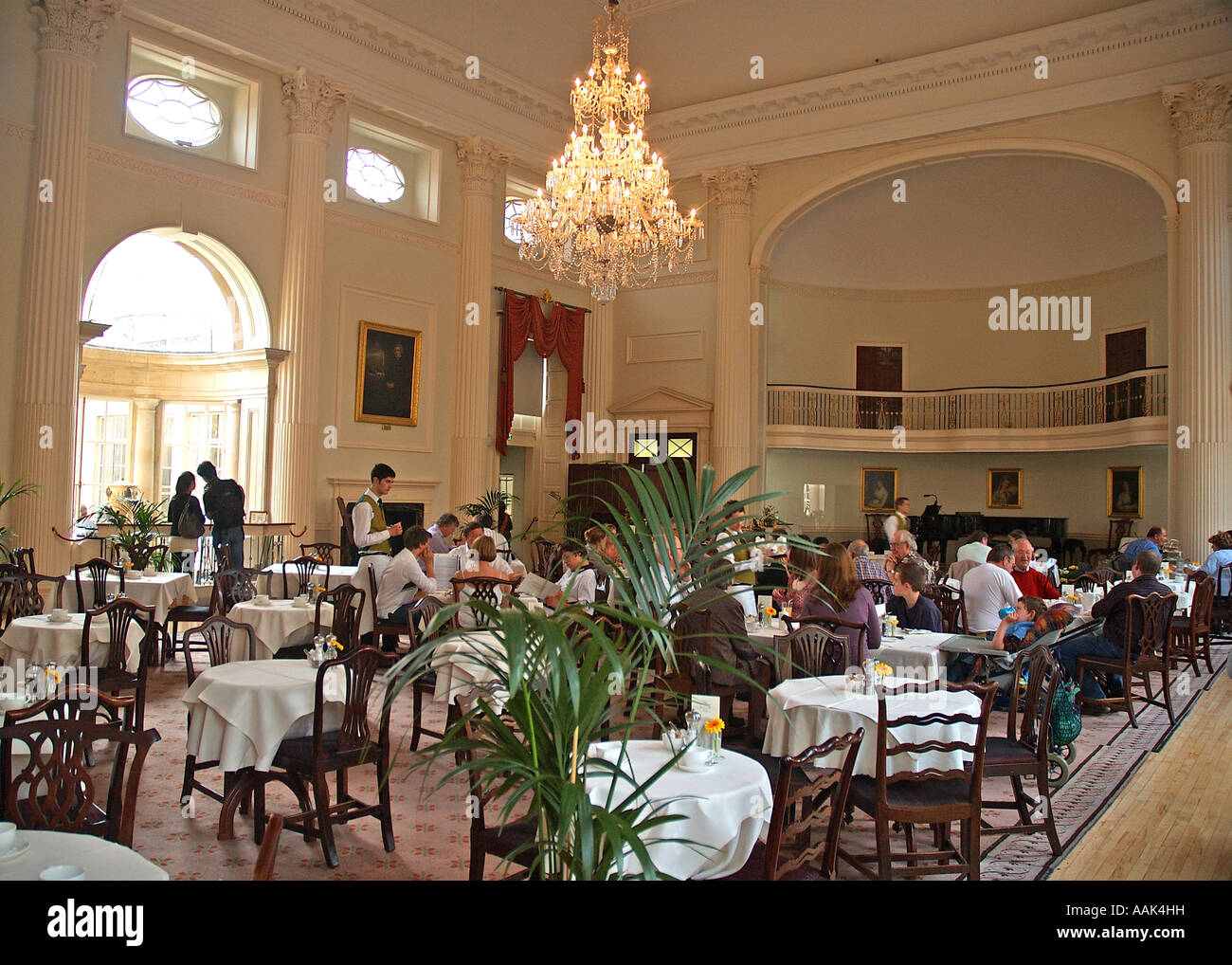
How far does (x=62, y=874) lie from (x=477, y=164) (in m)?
13.7

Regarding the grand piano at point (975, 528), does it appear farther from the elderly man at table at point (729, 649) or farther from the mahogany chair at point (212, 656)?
the mahogany chair at point (212, 656)

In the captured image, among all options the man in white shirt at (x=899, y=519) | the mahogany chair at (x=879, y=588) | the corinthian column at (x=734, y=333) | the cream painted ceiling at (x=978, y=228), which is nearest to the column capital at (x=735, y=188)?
the corinthian column at (x=734, y=333)

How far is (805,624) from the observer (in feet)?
18.1

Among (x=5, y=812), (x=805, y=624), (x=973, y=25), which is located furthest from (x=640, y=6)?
(x=5, y=812)

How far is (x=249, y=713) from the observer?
423cm

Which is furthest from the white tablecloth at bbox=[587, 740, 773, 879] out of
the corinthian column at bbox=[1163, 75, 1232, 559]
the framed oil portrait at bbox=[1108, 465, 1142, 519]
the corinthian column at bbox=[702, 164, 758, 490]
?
the framed oil portrait at bbox=[1108, 465, 1142, 519]

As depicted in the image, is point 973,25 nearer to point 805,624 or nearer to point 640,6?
point 640,6

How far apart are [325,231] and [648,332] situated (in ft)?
20.0

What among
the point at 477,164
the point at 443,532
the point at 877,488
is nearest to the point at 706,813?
the point at 443,532

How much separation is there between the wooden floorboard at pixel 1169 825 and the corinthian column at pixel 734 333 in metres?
9.40

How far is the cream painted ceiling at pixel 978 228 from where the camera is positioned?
1592cm

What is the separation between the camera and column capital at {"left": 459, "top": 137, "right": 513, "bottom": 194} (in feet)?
47.1

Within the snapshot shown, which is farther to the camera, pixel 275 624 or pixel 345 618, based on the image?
pixel 275 624

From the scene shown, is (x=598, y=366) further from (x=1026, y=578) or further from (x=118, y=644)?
(x=118, y=644)
